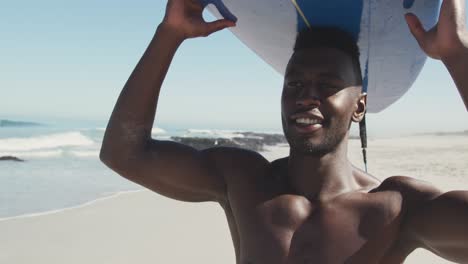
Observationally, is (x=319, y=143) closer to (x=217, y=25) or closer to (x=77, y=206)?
(x=217, y=25)

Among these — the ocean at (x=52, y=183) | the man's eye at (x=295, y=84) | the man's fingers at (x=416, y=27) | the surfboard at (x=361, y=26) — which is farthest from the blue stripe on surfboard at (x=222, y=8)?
the ocean at (x=52, y=183)

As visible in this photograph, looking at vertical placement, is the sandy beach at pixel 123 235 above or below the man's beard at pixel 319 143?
below

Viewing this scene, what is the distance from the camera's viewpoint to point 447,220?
154 cm

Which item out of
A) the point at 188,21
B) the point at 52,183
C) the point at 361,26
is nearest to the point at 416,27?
the point at 361,26

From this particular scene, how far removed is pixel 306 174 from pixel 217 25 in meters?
0.67

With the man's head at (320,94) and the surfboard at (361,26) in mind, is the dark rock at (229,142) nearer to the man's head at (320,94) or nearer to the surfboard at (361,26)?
the surfboard at (361,26)

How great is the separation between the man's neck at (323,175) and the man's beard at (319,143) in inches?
1.8

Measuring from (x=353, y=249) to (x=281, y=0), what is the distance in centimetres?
89

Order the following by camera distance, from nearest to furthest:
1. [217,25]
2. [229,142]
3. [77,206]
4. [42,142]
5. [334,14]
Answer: [334,14]
[217,25]
[77,206]
[229,142]
[42,142]

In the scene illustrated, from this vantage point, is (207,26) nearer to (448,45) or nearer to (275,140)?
(448,45)

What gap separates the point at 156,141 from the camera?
1935mm

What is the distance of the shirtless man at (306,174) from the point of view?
159 cm

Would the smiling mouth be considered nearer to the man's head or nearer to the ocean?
the man's head

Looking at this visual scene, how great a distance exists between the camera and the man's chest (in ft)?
5.43
